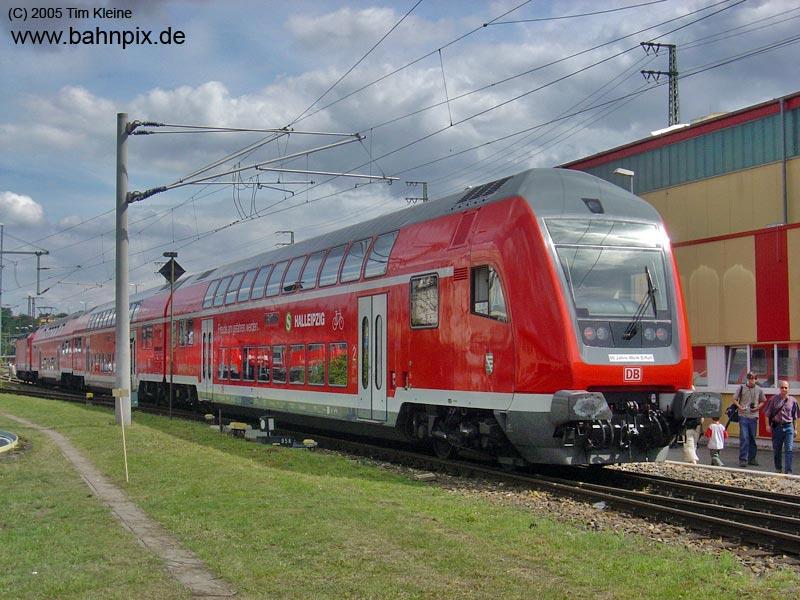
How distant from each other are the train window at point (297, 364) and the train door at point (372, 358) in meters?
2.69

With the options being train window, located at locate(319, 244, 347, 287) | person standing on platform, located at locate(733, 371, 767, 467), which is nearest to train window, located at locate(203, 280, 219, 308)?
train window, located at locate(319, 244, 347, 287)

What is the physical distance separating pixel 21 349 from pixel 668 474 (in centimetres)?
Answer: 5645

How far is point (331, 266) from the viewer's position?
57.0 ft

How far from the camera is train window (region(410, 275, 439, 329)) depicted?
13414 millimetres

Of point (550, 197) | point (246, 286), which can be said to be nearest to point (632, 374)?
point (550, 197)

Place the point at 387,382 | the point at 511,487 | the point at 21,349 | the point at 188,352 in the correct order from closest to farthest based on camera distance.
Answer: the point at 511,487
the point at 387,382
the point at 188,352
the point at 21,349

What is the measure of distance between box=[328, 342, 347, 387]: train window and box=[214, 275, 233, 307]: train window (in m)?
7.03

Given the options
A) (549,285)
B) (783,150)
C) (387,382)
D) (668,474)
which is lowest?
(668,474)

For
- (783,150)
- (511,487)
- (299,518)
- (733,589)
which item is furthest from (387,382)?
(783,150)

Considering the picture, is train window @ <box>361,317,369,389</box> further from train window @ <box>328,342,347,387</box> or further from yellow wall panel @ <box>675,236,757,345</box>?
yellow wall panel @ <box>675,236,757,345</box>

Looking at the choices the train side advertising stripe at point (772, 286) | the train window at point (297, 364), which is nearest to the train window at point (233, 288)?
the train window at point (297, 364)

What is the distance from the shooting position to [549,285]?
1112 cm

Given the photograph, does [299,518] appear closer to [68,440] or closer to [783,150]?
[68,440]

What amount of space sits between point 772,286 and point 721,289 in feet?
4.90
